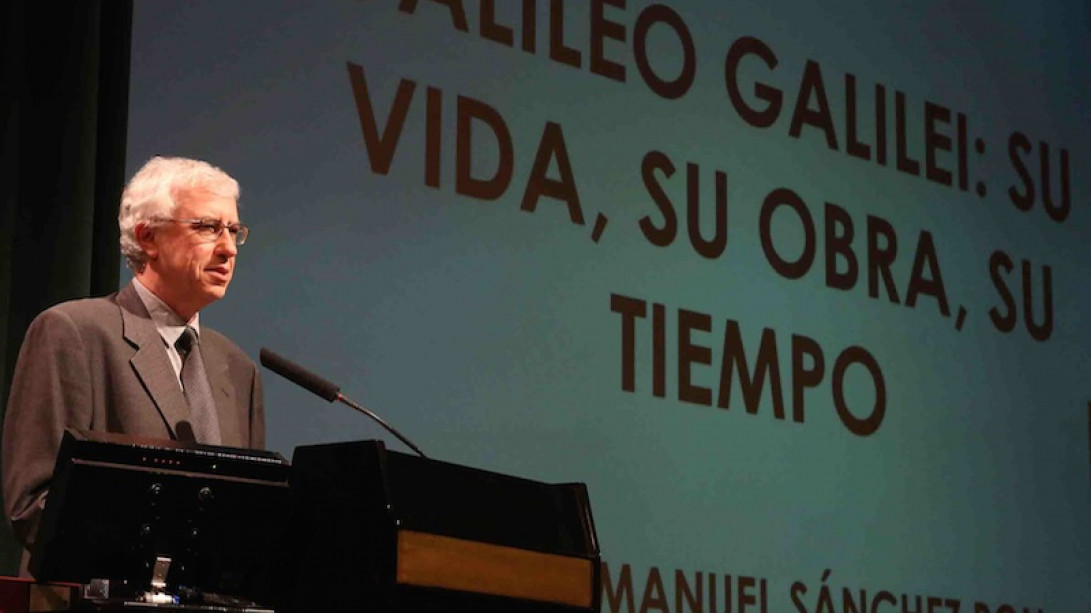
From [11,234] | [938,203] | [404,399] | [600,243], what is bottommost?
[404,399]

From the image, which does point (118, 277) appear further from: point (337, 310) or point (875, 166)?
point (875, 166)

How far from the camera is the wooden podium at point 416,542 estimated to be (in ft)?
7.43

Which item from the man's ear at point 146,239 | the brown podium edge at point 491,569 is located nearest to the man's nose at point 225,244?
the man's ear at point 146,239

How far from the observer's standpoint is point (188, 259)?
2596 mm

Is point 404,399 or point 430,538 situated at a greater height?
point 404,399

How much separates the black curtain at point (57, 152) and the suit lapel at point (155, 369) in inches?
36.3

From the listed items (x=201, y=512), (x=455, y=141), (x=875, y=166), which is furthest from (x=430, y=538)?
(x=875, y=166)

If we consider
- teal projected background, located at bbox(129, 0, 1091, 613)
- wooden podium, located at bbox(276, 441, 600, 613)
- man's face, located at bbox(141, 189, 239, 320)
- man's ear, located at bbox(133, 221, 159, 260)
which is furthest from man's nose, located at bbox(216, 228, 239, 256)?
teal projected background, located at bbox(129, 0, 1091, 613)

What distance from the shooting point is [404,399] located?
3.86 meters

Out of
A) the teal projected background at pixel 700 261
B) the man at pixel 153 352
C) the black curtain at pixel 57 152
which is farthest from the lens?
the teal projected background at pixel 700 261

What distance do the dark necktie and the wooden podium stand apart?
22 centimetres

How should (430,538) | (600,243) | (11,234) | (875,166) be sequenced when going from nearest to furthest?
(430,538) < (11,234) < (600,243) < (875,166)

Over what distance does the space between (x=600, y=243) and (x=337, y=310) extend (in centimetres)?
88

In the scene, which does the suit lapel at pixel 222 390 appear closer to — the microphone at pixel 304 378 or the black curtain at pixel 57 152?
the microphone at pixel 304 378
